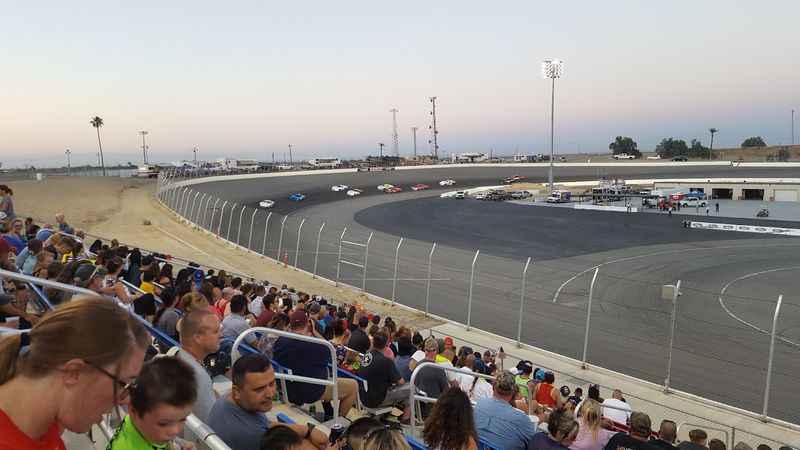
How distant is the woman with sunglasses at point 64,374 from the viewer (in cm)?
170

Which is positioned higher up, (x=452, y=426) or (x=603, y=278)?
(x=452, y=426)

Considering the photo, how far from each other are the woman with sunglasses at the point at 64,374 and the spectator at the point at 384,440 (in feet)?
4.08

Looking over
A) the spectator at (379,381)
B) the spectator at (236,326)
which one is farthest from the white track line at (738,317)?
the spectator at (236,326)

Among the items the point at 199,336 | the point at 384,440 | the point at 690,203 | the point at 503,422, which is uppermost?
the point at 199,336

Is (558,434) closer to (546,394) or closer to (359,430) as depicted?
(359,430)

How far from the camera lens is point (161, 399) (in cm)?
225

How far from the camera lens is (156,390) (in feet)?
7.34

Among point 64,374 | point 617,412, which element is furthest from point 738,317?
point 64,374

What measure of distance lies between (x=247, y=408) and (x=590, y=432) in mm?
3749

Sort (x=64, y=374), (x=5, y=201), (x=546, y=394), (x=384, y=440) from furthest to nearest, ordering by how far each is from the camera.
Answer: (x=5, y=201), (x=546, y=394), (x=384, y=440), (x=64, y=374)

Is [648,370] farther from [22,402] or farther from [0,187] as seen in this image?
[0,187]

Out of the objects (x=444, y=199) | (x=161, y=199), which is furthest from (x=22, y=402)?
(x=444, y=199)

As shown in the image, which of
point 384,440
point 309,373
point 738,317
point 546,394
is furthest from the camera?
point 738,317

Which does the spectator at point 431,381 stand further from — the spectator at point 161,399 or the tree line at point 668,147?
the tree line at point 668,147
